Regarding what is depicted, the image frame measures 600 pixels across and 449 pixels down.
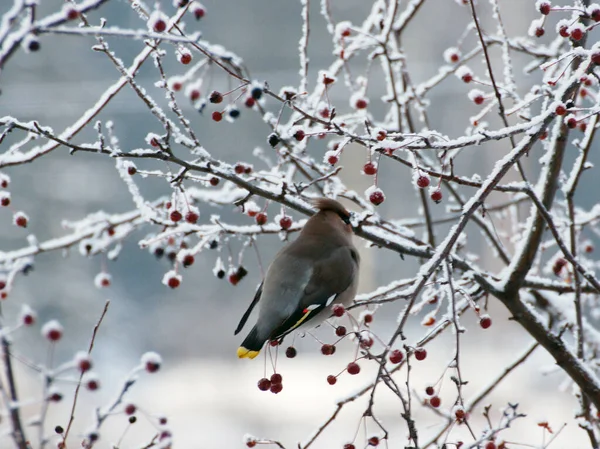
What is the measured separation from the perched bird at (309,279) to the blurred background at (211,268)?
13.8 ft

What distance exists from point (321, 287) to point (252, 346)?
0.30m

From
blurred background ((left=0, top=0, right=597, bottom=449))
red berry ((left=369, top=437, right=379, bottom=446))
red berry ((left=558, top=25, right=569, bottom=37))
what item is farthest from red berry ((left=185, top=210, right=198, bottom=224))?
blurred background ((left=0, top=0, right=597, bottom=449))

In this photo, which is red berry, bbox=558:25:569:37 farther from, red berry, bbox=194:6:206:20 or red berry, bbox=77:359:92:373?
red berry, bbox=77:359:92:373

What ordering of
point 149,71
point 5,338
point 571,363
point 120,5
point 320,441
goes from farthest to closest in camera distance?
point 149,71 < point 120,5 < point 320,441 < point 571,363 < point 5,338

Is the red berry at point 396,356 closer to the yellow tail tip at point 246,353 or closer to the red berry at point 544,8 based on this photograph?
the yellow tail tip at point 246,353

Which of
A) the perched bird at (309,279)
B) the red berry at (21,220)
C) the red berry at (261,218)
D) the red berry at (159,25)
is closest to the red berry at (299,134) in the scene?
the red berry at (159,25)

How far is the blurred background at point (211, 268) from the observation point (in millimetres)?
7066

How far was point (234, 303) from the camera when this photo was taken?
8.09 meters

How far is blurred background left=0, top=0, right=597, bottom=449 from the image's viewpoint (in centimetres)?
707

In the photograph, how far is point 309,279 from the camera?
2.34 m

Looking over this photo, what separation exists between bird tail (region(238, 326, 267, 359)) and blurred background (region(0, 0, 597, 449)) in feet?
14.9

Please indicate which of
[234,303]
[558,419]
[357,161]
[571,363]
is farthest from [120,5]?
[571,363]

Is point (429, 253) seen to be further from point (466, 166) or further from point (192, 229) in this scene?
point (466, 166)

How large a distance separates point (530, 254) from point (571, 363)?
282 millimetres
